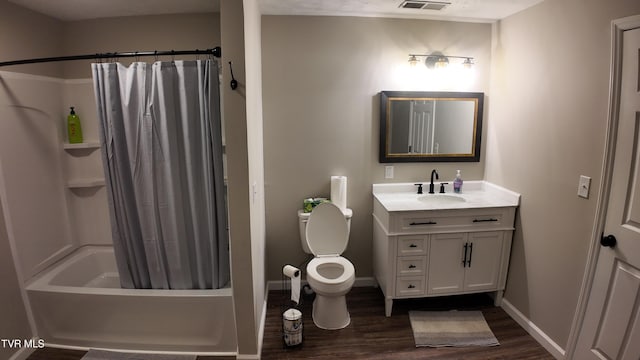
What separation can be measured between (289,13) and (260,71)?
20.5 inches

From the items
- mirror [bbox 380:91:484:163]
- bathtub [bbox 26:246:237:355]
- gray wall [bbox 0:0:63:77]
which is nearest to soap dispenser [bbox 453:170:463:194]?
mirror [bbox 380:91:484:163]

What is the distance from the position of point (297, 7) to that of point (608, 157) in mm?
2246

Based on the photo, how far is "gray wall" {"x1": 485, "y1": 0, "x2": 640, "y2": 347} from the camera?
1.85 m

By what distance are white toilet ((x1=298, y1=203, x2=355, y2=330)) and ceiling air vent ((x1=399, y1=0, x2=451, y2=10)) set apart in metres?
1.65

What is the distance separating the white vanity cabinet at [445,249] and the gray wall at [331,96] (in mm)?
549

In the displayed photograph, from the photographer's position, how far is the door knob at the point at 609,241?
1728 mm

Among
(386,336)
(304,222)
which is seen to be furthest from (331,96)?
(386,336)

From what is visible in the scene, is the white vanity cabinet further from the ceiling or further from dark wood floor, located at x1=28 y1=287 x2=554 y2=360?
the ceiling

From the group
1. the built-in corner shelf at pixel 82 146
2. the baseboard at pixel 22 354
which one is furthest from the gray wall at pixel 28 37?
the baseboard at pixel 22 354

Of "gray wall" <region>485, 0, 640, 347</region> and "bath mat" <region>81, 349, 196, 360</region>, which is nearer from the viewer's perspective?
"gray wall" <region>485, 0, 640, 347</region>

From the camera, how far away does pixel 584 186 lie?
1913mm

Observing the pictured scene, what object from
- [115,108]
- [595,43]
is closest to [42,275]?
[115,108]

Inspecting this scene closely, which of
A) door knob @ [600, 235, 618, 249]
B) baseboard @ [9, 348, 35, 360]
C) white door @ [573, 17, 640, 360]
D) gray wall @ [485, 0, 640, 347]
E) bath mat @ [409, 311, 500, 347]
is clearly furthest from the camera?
bath mat @ [409, 311, 500, 347]

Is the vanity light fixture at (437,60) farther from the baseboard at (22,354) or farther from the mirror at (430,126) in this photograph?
the baseboard at (22,354)
